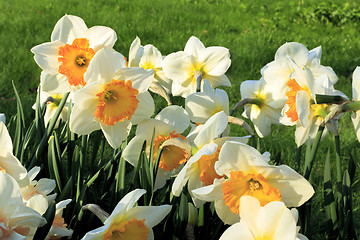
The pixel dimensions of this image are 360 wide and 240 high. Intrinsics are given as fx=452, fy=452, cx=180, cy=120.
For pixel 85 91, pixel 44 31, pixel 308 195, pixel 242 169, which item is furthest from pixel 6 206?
pixel 44 31

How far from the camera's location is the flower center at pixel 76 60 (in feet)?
3.91

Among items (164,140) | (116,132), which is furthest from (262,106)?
(116,132)

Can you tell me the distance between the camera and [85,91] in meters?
1.11

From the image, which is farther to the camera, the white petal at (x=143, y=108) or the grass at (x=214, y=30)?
the grass at (x=214, y=30)

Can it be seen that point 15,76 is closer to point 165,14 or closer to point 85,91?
point 165,14

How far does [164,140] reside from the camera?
4.00 feet

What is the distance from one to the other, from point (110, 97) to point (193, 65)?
1.44 ft

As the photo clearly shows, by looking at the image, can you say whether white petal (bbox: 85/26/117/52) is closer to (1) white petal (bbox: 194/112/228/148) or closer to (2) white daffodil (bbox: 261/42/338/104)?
(1) white petal (bbox: 194/112/228/148)

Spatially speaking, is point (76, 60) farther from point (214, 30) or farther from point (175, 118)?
point (214, 30)

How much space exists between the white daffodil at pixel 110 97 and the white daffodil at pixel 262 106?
1.33ft

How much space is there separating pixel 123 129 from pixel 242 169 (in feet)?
1.21

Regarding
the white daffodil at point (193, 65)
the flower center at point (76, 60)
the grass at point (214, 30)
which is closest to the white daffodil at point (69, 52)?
the flower center at point (76, 60)

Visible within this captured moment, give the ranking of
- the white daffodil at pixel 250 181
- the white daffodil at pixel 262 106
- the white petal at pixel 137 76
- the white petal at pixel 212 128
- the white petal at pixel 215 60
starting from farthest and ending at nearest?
the white petal at pixel 215 60
the white daffodil at pixel 262 106
the white petal at pixel 137 76
the white petal at pixel 212 128
the white daffodil at pixel 250 181

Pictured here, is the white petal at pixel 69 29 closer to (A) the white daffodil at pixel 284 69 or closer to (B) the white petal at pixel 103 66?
(B) the white petal at pixel 103 66
